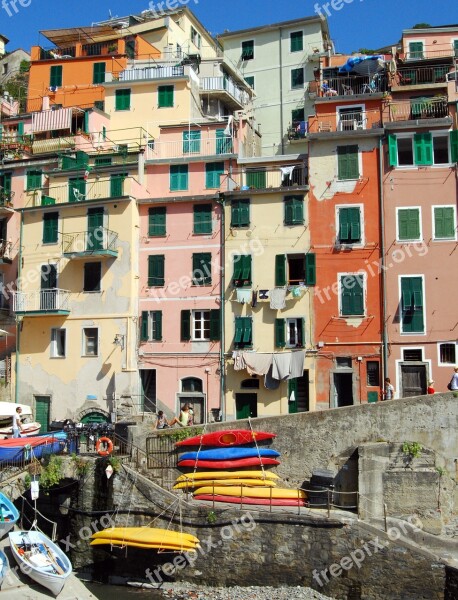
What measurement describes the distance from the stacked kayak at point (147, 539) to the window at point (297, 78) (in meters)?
33.6

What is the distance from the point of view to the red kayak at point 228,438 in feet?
84.4

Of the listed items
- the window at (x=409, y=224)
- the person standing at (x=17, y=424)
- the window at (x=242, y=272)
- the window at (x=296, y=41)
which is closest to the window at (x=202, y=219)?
the window at (x=242, y=272)

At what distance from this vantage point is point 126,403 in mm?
32219

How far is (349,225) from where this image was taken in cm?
3198

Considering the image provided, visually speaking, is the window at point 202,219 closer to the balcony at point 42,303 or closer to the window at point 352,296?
the window at point 352,296

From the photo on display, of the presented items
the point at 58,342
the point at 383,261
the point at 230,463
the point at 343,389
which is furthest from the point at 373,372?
the point at 58,342

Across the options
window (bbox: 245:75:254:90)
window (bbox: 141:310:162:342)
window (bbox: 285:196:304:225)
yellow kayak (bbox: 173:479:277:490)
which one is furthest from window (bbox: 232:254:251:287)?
window (bbox: 245:75:254:90)

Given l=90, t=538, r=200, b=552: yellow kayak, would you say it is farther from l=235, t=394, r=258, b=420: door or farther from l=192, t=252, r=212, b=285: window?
l=192, t=252, r=212, b=285: window

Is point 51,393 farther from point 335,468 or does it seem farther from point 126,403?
point 335,468

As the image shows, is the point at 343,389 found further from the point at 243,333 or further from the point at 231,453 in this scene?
the point at 231,453

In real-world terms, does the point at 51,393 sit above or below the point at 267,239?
below

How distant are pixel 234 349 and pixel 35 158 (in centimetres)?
1629

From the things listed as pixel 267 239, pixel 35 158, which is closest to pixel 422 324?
pixel 267 239

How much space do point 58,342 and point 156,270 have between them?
607cm
